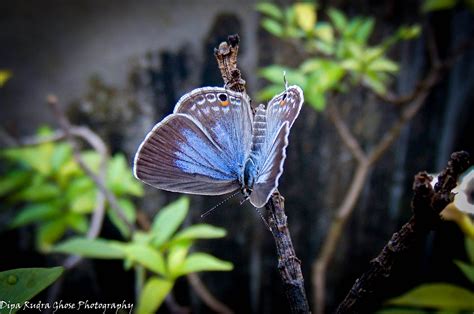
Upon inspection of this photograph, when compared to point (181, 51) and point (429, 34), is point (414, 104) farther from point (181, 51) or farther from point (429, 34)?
point (181, 51)

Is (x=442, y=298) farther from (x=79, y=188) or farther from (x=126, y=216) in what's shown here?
(x=79, y=188)

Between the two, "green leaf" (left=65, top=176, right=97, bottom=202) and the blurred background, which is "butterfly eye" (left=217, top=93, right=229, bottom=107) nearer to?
the blurred background

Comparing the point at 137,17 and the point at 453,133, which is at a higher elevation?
the point at 137,17

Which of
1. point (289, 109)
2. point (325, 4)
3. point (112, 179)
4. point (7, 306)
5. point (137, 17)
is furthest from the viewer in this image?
point (325, 4)

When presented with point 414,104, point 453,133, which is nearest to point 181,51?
point 414,104

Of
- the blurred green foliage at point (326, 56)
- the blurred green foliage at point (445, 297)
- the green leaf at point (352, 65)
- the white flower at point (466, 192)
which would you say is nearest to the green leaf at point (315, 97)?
the blurred green foliage at point (326, 56)

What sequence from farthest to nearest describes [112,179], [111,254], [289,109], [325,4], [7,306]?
[325,4]
[112,179]
[111,254]
[289,109]
[7,306]
